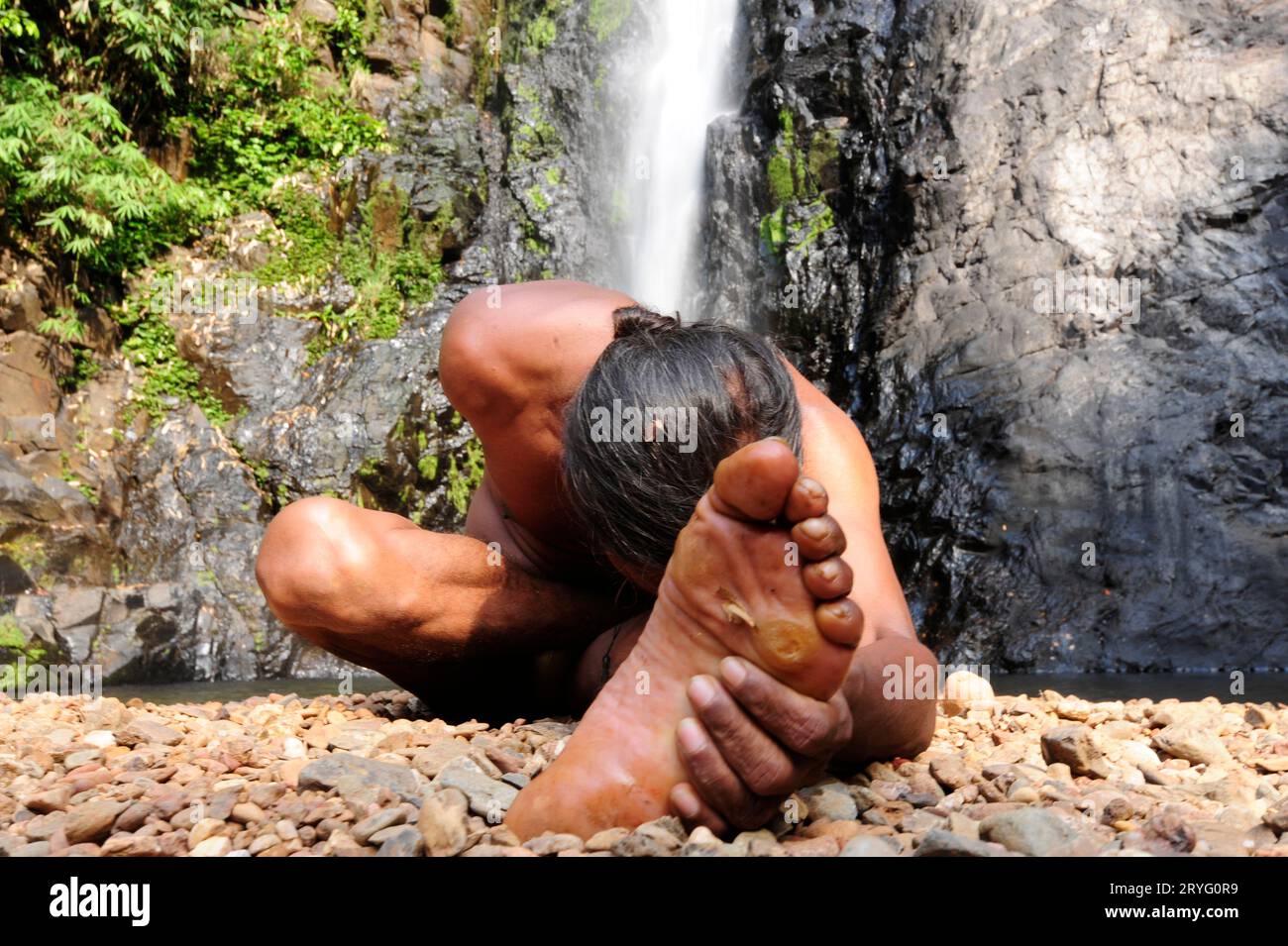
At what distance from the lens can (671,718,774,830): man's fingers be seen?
107cm

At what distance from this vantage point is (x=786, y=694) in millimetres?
1049

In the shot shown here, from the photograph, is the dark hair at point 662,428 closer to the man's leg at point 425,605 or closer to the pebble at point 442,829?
the man's leg at point 425,605

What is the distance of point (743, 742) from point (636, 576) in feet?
2.01

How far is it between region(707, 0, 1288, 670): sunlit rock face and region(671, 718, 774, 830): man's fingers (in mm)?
4237

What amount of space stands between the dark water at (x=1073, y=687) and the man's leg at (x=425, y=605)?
74.3 inches

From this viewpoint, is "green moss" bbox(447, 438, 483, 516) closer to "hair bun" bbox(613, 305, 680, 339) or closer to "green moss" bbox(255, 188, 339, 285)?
"green moss" bbox(255, 188, 339, 285)

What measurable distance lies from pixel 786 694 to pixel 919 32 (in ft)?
21.4

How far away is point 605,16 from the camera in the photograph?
851 centimetres

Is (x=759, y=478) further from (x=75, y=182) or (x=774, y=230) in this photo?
(x=75, y=182)

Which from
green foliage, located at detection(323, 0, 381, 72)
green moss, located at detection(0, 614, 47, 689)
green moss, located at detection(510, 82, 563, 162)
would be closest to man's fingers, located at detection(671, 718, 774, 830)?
green moss, located at detection(0, 614, 47, 689)

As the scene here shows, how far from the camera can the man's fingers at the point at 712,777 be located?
3.50 feet

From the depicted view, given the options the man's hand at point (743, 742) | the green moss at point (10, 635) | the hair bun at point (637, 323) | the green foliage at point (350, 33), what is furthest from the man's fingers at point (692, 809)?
the green foliage at point (350, 33)
